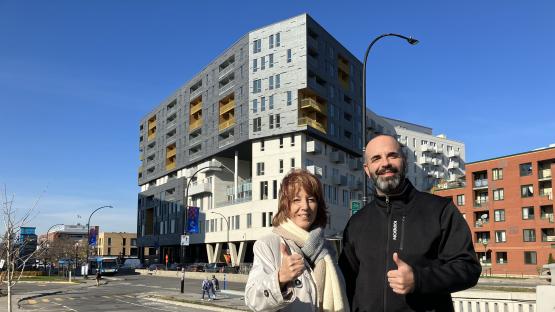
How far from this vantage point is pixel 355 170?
78.5 metres

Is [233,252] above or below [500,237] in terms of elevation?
below

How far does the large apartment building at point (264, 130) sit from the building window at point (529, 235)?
22168 mm

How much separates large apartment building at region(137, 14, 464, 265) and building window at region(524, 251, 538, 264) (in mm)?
23033

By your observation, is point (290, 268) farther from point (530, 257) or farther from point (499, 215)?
point (499, 215)

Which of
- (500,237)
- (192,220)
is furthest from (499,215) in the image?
(192,220)

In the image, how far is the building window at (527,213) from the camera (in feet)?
213

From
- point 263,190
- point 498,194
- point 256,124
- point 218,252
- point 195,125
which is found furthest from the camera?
point 195,125

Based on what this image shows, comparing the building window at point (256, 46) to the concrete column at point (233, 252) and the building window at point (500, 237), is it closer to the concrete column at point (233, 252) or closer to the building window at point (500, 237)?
the concrete column at point (233, 252)

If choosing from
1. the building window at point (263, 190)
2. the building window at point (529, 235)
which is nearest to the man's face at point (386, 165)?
the building window at point (263, 190)

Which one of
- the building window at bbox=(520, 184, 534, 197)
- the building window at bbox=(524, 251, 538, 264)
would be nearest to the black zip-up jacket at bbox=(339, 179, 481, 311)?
the building window at bbox=(524, 251, 538, 264)

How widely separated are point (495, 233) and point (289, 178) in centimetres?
7162

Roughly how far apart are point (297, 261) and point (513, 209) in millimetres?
70321

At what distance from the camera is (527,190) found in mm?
65875

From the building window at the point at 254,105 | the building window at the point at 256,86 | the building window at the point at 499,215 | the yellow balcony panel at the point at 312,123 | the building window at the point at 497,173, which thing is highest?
the building window at the point at 256,86
